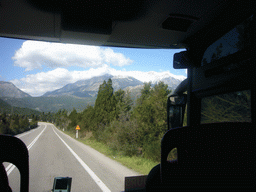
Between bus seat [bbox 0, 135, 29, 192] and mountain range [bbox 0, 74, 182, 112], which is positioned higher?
mountain range [bbox 0, 74, 182, 112]

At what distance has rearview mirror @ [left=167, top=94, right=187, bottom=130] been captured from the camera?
8.68ft

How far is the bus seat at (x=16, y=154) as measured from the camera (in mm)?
1183

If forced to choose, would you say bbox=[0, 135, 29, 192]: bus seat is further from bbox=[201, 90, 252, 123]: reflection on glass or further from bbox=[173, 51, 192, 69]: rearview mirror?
bbox=[173, 51, 192, 69]: rearview mirror

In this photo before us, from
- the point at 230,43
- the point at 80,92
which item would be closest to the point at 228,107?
the point at 230,43

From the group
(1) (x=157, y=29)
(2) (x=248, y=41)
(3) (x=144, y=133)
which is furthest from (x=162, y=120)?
(2) (x=248, y=41)

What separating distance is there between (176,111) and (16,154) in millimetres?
1883

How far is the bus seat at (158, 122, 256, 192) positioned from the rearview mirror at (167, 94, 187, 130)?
1.46m

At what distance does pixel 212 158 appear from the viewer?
1127 millimetres

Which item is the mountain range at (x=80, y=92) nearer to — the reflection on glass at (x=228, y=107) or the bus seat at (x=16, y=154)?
the reflection on glass at (x=228, y=107)

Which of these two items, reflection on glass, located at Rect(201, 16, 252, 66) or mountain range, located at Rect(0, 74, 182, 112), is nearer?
reflection on glass, located at Rect(201, 16, 252, 66)

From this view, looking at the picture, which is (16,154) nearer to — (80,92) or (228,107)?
(228,107)

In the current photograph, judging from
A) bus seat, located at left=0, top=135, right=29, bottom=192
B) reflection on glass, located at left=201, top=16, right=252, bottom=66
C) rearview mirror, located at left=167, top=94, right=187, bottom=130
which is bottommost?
bus seat, located at left=0, top=135, right=29, bottom=192

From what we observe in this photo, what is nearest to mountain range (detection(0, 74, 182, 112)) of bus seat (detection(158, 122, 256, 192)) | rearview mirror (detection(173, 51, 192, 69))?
rearview mirror (detection(173, 51, 192, 69))

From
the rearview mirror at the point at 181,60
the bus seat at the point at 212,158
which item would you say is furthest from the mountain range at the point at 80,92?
the bus seat at the point at 212,158
